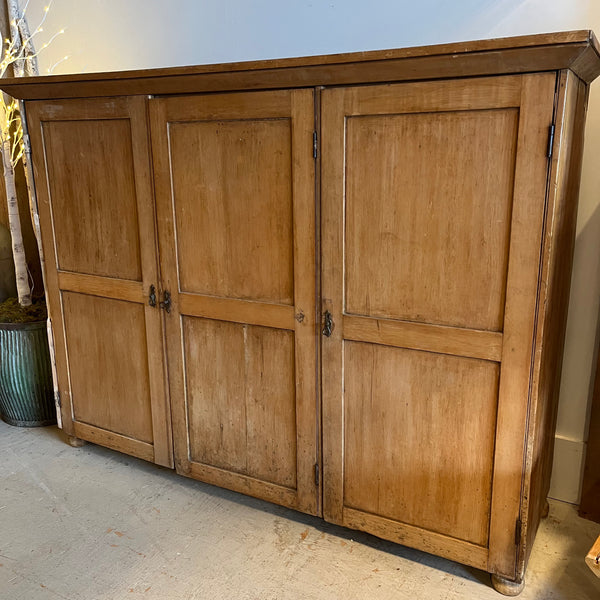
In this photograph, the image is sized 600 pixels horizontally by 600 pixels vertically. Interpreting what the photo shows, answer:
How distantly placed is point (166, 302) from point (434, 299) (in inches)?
40.8

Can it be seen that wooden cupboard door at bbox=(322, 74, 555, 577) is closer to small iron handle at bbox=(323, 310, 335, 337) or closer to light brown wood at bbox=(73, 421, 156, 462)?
small iron handle at bbox=(323, 310, 335, 337)

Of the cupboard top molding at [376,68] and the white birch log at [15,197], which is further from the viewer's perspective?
the white birch log at [15,197]

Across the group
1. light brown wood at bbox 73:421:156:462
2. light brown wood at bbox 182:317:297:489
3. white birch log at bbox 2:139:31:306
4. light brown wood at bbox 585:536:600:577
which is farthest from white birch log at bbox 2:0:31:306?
light brown wood at bbox 585:536:600:577

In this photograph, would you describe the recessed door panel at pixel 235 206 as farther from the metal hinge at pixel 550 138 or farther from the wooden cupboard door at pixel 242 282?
the metal hinge at pixel 550 138

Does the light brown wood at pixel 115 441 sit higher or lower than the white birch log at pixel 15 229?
lower

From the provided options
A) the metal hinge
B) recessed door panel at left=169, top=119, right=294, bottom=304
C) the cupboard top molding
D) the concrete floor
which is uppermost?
the cupboard top molding

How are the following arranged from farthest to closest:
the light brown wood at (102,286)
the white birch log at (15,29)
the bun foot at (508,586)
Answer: the white birch log at (15,29) → the light brown wood at (102,286) → the bun foot at (508,586)

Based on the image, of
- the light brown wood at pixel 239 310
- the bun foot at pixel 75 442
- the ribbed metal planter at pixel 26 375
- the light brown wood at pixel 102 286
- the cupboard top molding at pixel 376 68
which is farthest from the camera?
the ribbed metal planter at pixel 26 375

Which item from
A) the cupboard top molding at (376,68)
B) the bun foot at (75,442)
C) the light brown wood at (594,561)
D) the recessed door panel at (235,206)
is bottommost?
the bun foot at (75,442)

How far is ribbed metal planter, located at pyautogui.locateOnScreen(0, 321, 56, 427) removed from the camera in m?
2.83

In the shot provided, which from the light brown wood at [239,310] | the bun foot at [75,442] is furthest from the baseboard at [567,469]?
the bun foot at [75,442]

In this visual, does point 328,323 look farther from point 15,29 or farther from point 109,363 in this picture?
point 15,29

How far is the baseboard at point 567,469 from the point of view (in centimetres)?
223

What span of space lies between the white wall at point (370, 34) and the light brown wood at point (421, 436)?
2.23ft
